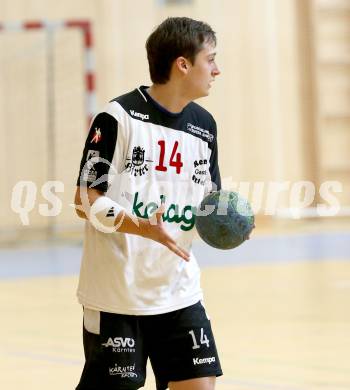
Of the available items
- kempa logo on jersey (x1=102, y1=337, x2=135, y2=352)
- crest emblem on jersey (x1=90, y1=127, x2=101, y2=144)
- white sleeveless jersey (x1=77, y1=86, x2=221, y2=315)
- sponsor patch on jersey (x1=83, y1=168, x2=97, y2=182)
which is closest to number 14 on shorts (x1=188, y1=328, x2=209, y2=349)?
white sleeveless jersey (x1=77, y1=86, x2=221, y2=315)

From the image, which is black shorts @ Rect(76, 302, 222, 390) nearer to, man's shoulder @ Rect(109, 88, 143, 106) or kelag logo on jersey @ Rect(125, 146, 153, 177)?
kelag logo on jersey @ Rect(125, 146, 153, 177)

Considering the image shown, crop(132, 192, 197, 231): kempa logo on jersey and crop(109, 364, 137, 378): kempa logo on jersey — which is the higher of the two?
crop(132, 192, 197, 231): kempa logo on jersey

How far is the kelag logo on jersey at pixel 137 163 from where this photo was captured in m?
3.44

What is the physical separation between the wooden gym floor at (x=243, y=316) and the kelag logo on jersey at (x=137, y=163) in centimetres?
165

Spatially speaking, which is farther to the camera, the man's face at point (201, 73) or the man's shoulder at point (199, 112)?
the man's shoulder at point (199, 112)

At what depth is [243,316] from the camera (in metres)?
6.80

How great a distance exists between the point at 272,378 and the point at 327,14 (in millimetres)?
10482

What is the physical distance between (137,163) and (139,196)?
0.39 feet

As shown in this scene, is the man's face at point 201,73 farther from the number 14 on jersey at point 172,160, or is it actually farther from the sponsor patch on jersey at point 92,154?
the sponsor patch on jersey at point 92,154

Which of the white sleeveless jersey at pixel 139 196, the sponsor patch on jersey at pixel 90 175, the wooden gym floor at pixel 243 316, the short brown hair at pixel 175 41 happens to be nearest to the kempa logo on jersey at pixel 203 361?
the white sleeveless jersey at pixel 139 196

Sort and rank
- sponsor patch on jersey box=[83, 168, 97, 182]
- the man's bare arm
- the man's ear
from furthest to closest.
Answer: the man's ear < sponsor patch on jersey box=[83, 168, 97, 182] < the man's bare arm

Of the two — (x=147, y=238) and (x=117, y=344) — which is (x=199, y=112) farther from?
(x=117, y=344)

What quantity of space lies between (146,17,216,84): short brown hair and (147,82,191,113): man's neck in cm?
6

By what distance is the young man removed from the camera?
340 centimetres
